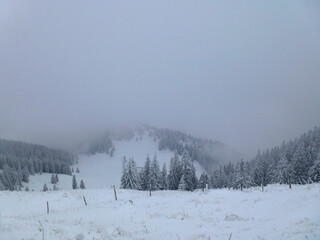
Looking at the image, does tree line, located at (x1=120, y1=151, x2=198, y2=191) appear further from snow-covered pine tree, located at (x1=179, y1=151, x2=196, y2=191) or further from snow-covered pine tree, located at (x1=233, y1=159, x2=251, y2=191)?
Result: snow-covered pine tree, located at (x1=233, y1=159, x2=251, y2=191)

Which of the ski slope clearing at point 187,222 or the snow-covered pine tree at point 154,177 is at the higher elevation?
the ski slope clearing at point 187,222

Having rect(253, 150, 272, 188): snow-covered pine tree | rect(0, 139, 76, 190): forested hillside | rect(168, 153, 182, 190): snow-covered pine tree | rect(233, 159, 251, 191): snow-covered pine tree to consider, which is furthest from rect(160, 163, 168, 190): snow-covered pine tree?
rect(0, 139, 76, 190): forested hillside

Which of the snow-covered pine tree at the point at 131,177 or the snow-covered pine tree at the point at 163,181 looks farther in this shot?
the snow-covered pine tree at the point at 163,181

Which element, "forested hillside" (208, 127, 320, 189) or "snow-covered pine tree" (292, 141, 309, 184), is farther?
"snow-covered pine tree" (292, 141, 309, 184)

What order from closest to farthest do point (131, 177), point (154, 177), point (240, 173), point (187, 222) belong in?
point (187, 222)
point (240, 173)
point (131, 177)
point (154, 177)

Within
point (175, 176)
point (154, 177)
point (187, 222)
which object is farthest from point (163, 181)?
point (187, 222)

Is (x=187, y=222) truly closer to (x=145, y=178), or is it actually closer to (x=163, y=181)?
(x=163, y=181)

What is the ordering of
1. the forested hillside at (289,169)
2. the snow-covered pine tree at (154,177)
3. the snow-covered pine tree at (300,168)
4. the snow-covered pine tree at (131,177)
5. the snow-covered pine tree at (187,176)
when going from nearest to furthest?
the forested hillside at (289,169)
the snow-covered pine tree at (300,168)
the snow-covered pine tree at (187,176)
the snow-covered pine tree at (131,177)
the snow-covered pine tree at (154,177)

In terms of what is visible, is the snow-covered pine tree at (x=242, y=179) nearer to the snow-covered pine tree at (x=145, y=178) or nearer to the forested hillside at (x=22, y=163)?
the snow-covered pine tree at (x=145, y=178)

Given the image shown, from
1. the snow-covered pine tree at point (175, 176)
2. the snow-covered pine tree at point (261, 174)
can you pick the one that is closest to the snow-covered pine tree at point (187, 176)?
the snow-covered pine tree at point (175, 176)

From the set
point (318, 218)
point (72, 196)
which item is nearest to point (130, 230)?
point (318, 218)

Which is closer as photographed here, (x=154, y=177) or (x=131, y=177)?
(x=131, y=177)

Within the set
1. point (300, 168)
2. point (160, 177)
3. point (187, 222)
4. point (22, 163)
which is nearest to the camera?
point (187, 222)

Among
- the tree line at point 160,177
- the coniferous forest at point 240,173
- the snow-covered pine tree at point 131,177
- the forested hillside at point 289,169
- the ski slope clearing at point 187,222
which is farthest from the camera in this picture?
the snow-covered pine tree at point 131,177
